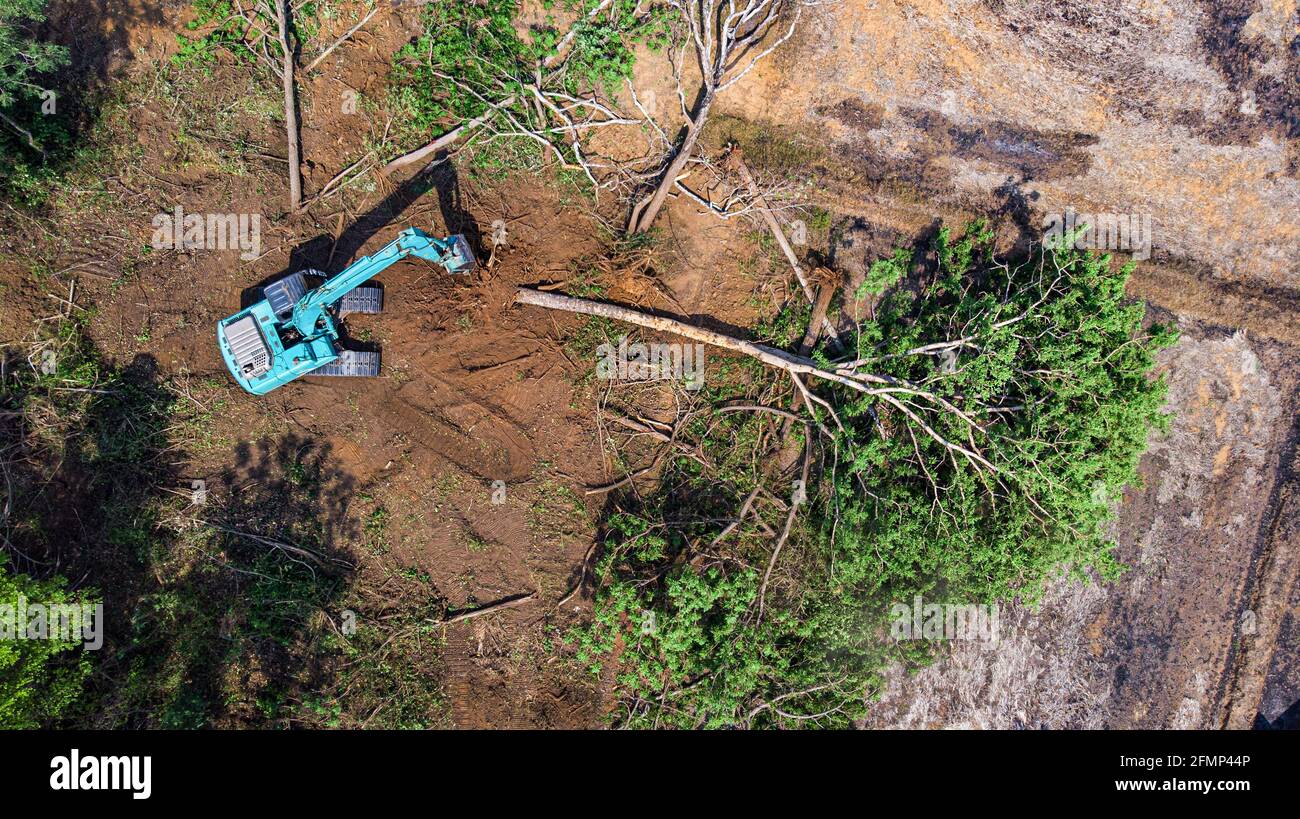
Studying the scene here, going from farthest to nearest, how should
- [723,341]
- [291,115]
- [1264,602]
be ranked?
[1264,602]
[723,341]
[291,115]

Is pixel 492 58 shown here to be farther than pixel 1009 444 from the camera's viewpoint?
Yes

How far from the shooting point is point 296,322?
951cm

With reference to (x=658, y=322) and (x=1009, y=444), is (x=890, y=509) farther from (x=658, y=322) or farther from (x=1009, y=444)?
(x=658, y=322)

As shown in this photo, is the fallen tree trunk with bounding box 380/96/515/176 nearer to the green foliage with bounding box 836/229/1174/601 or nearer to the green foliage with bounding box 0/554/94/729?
the green foliage with bounding box 836/229/1174/601

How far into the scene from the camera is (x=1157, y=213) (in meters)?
11.6

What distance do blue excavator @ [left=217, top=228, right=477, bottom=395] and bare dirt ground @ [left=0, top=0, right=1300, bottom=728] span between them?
807 millimetres

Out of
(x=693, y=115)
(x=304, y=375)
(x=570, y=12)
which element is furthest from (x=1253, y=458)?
(x=304, y=375)

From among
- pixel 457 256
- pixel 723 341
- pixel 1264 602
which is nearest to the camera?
pixel 457 256

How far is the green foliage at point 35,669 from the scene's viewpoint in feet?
27.0

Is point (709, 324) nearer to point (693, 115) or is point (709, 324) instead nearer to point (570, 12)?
point (693, 115)

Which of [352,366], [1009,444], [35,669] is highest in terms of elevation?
[352,366]

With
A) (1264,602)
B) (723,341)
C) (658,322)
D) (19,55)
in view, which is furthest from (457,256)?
(1264,602)

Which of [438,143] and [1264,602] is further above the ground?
[438,143]

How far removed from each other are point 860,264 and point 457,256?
6.84 meters
